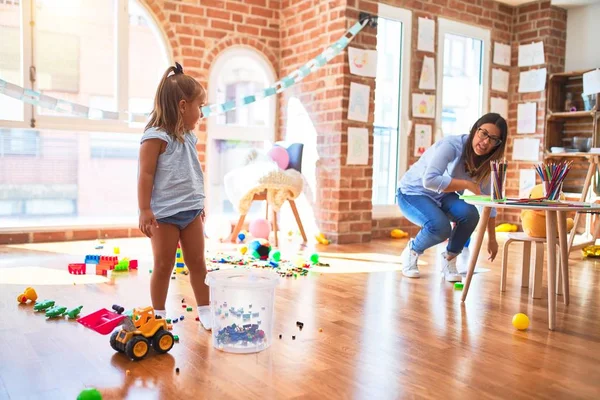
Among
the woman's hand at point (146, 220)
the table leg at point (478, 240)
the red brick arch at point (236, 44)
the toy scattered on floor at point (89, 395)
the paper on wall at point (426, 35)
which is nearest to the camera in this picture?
the toy scattered on floor at point (89, 395)

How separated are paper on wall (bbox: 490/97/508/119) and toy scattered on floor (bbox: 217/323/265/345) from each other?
4.82 meters

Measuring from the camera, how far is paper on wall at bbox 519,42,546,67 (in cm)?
592

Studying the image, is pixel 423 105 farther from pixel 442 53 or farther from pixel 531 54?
pixel 531 54

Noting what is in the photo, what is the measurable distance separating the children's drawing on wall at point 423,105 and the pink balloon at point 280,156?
4.88ft

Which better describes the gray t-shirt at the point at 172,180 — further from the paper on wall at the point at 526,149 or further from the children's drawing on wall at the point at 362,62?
the paper on wall at the point at 526,149

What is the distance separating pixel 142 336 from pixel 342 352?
0.68m

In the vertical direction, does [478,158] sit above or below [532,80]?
below

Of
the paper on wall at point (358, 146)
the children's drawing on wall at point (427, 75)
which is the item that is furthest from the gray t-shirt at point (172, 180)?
the children's drawing on wall at point (427, 75)

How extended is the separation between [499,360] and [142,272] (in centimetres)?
211

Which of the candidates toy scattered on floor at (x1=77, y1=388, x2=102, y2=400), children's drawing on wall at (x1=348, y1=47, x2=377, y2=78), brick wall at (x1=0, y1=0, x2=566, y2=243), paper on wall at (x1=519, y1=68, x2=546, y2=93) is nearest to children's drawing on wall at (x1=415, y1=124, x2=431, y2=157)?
brick wall at (x1=0, y1=0, x2=566, y2=243)

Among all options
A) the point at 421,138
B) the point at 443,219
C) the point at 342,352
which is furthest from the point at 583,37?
the point at 342,352

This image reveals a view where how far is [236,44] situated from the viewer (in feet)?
16.9

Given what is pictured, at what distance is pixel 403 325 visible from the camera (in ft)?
7.67

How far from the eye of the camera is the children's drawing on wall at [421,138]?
5434 mm
